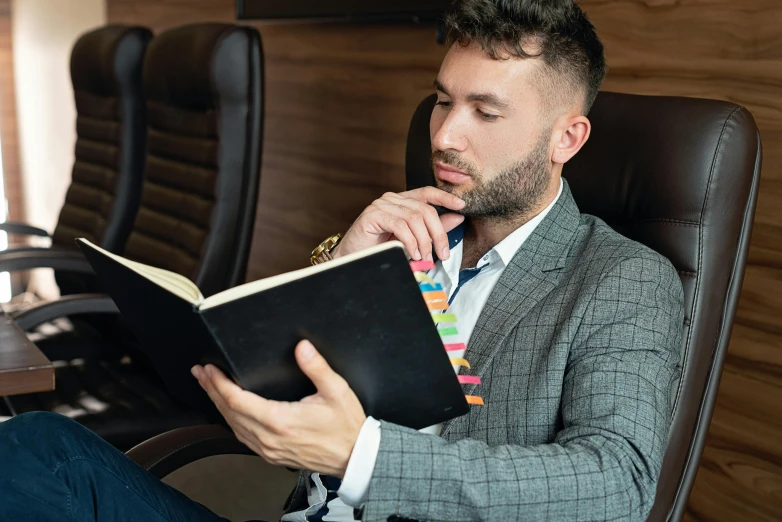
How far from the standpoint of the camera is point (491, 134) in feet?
4.08

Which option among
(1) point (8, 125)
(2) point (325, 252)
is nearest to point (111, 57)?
(2) point (325, 252)

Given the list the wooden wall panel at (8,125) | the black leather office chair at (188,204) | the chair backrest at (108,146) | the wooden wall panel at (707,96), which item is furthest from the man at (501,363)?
the wooden wall panel at (8,125)

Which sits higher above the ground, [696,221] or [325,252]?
[696,221]

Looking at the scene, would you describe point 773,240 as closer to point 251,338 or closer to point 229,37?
point 251,338

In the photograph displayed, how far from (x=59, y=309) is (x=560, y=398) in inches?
42.8

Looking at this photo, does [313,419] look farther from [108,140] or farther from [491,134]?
[108,140]

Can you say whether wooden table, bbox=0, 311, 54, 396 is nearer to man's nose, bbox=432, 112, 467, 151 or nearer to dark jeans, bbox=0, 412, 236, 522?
dark jeans, bbox=0, 412, 236, 522

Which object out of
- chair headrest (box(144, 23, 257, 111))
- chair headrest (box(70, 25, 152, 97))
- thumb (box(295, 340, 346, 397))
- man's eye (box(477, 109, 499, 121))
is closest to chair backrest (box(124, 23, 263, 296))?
chair headrest (box(144, 23, 257, 111))

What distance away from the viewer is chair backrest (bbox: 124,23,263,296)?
1.93 metres

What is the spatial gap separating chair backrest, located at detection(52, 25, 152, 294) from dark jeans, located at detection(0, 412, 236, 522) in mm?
1182

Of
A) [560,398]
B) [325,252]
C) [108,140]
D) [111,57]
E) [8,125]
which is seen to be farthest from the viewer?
[8,125]

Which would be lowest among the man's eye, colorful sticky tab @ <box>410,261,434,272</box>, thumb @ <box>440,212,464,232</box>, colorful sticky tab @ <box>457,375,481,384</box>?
colorful sticky tab @ <box>457,375,481,384</box>

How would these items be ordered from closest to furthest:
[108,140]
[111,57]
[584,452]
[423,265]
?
1. [584,452]
2. [423,265]
3. [111,57]
4. [108,140]

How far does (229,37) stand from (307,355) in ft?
3.93
